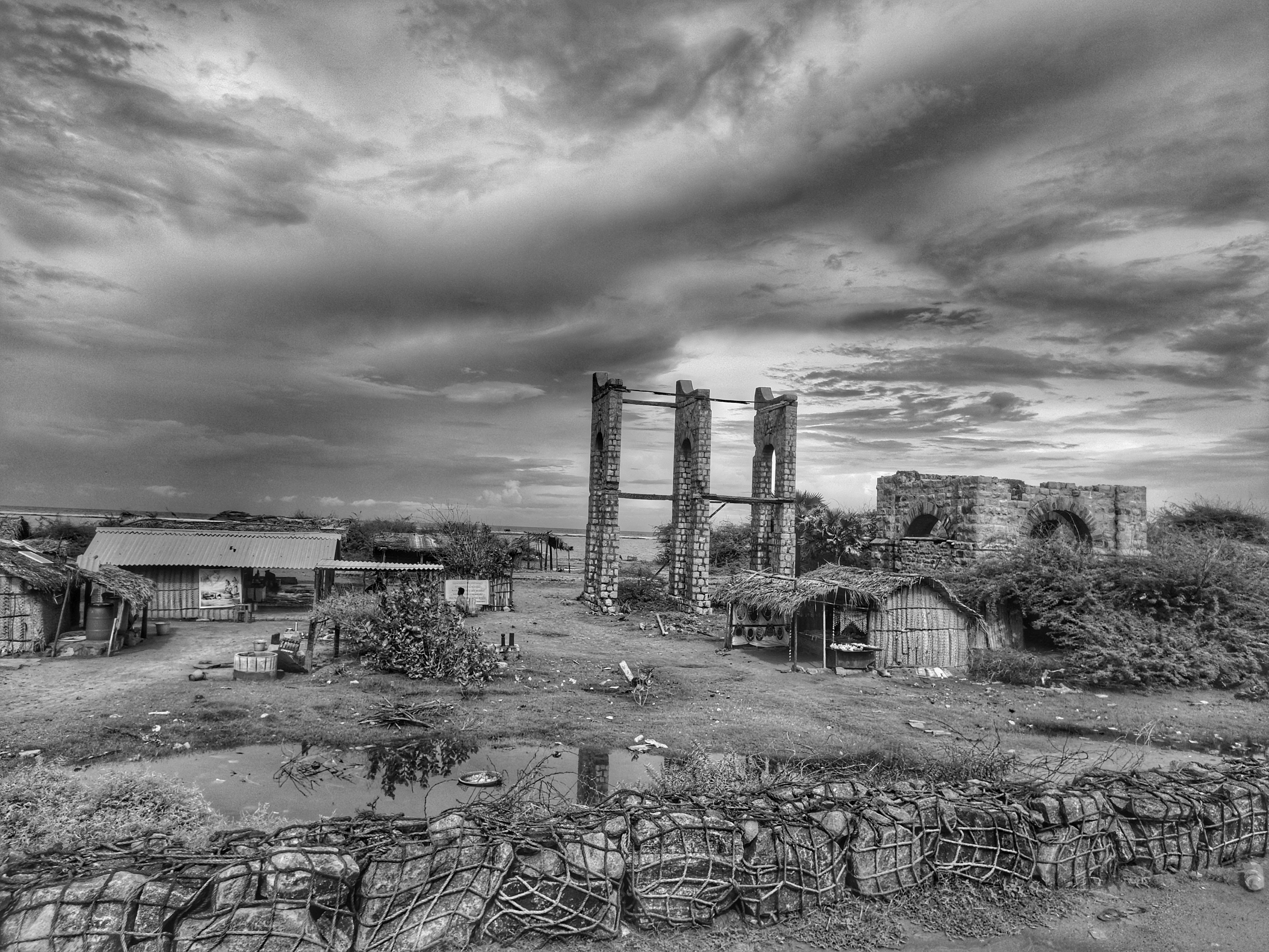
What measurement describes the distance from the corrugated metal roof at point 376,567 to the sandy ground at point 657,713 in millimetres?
2482

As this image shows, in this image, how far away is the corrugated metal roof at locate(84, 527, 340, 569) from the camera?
21.7 m

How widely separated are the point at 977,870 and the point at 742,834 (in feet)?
6.78

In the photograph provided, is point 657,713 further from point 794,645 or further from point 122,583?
point 122,583

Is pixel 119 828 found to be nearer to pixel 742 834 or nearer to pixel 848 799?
pixel 742 834

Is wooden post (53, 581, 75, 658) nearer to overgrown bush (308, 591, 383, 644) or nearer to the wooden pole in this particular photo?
overgrown bush (308, 591, 383, 644)

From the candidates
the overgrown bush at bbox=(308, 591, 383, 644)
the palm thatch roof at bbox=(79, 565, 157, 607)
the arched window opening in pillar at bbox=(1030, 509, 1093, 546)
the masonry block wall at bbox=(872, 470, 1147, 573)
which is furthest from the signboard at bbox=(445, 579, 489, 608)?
the arched window opening in pillar at bbox=(1030, 509, 1093, 546)

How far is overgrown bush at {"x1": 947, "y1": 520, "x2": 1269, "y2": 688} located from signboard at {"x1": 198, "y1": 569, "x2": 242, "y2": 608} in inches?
826

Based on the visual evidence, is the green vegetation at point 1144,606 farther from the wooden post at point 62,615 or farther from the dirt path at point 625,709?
the wooden post at point 62,615

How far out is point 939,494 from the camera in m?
22.1

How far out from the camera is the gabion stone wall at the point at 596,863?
441cm

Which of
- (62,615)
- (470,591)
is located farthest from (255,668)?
(470,591)

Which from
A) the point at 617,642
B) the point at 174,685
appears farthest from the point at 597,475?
the point at 174,685

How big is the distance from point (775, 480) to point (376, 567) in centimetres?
1467

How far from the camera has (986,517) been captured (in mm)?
20609
